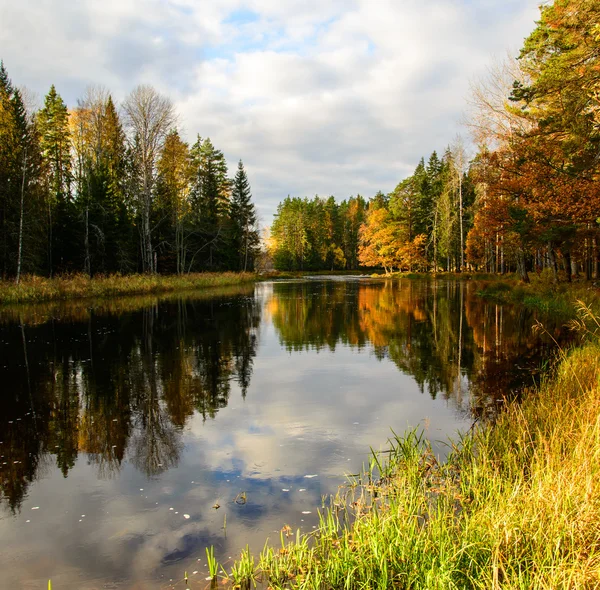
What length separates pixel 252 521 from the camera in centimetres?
443

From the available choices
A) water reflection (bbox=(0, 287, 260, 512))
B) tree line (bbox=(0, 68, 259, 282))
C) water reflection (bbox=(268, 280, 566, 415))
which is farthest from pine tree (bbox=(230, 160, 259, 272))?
water reflection (bbox=(0, 287, 260, 512))

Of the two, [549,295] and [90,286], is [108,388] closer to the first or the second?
[549,295]

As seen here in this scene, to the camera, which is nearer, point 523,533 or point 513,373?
point 523,533

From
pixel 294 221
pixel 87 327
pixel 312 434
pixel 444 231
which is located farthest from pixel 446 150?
pixel 312 434

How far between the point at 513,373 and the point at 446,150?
6453 cm

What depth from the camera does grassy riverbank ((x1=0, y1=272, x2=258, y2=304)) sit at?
82.6 ft

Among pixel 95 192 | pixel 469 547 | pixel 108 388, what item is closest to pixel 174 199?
pixel 95 192

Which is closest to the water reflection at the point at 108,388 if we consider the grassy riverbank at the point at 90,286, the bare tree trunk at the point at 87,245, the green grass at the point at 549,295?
the grassy riverbank at the point at 90,286

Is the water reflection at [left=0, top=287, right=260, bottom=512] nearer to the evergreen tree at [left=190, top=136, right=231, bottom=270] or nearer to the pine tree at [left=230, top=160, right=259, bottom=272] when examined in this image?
the evergreen tree at [left=190, top=136, right=231, bottom=270]

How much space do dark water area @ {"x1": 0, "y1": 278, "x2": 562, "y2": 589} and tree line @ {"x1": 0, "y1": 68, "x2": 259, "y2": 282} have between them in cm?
1480

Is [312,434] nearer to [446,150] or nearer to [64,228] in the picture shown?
[64,228]

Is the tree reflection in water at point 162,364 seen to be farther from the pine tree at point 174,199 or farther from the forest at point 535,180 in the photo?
the pine tree at point 174,199

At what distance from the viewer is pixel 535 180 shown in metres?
19.1

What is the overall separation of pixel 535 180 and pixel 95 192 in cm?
3074
